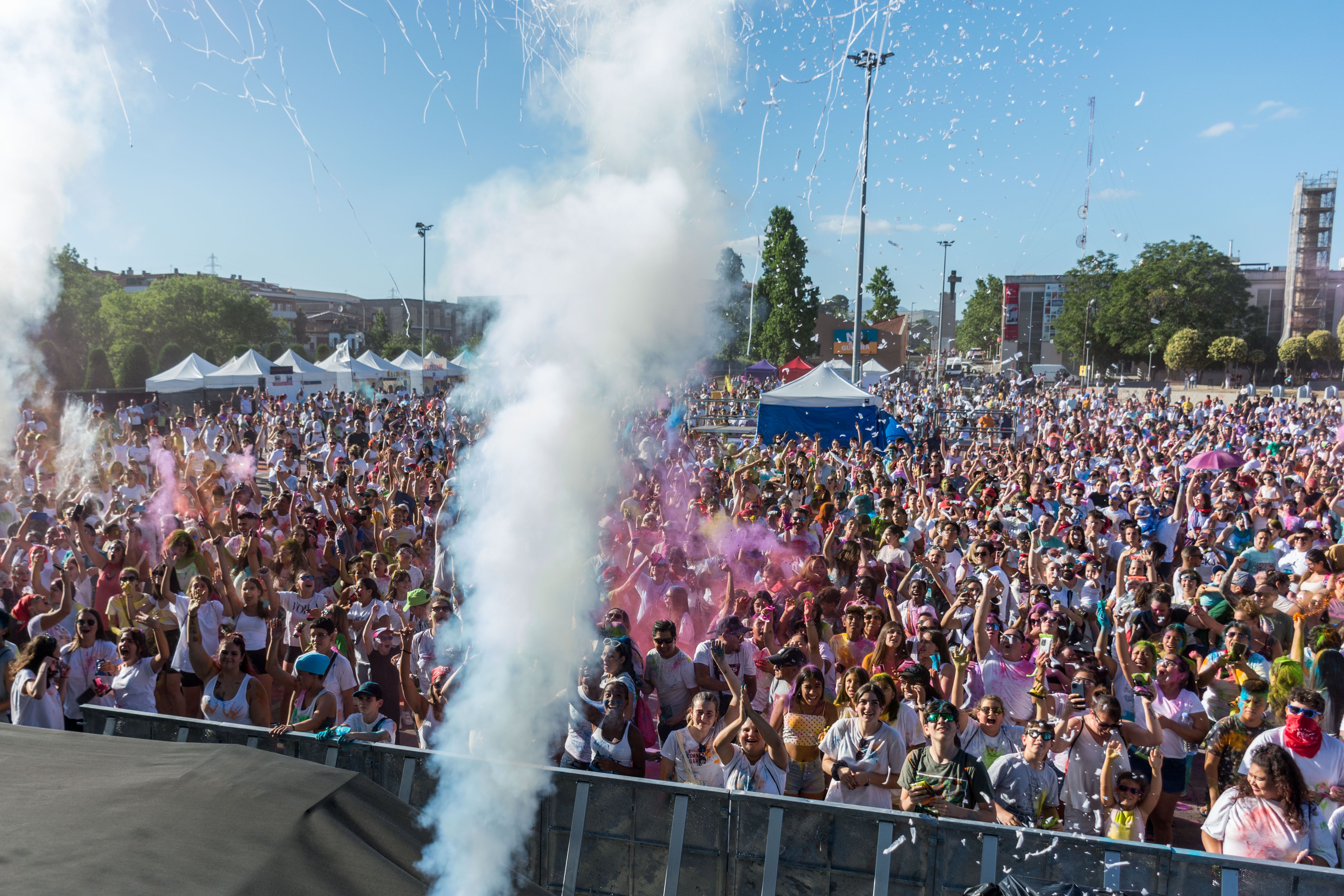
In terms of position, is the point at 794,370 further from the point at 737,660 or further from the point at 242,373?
the point at 737,660

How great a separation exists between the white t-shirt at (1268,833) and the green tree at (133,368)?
37545mm

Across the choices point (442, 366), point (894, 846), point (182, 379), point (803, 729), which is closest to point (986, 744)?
point (803, 729)

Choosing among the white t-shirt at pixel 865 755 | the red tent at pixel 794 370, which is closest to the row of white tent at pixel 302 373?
the red tent at pixel 794 370

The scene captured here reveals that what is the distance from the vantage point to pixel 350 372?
2725 centimetres

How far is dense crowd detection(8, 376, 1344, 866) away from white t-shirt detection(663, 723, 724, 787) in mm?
15

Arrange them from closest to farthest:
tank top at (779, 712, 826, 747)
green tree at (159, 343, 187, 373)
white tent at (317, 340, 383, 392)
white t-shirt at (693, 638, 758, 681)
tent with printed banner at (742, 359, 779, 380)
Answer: tank top at (779, 712, 826, 747), white t-shirt at (693, 638, 758, 681), white tent at (317, 340, 383, 392), green tree at (159, 343, 187, 373), tent with printed banner at (742, 359, 779, 380)

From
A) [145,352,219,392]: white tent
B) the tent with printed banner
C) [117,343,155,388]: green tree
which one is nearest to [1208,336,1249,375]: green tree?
the tent with printed banner

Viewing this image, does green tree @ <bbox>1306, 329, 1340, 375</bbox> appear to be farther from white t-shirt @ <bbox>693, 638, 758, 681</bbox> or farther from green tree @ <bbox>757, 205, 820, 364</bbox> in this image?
white t-shirt @ <bbox>693, 638, 758, 681</bbox>

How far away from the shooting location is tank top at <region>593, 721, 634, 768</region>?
4043mm

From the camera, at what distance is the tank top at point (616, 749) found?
13.3 ft

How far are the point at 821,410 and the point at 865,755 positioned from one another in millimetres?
14927

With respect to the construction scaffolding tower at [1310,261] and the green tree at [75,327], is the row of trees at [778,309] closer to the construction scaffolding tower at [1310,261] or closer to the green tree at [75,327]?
the green tree at [75,327]

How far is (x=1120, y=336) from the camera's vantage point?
6291 cm

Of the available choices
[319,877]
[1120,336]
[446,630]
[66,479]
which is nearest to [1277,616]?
[446,630]
